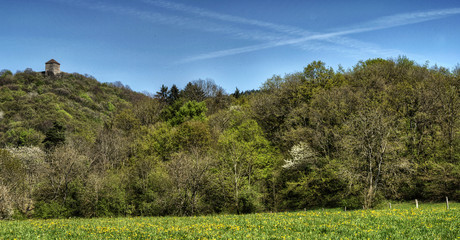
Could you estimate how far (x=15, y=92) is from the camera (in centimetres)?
10819

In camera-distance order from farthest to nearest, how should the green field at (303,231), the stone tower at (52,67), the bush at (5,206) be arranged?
the stone tower at (52,67) < the bush at (5,206) < the green field at (303,231)

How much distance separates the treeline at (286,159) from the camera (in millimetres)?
35312

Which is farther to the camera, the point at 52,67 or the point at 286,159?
the point at 52,67

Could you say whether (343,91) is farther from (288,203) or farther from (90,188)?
(90,188)

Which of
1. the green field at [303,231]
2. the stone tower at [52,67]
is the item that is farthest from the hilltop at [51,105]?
the green field at [303,231]

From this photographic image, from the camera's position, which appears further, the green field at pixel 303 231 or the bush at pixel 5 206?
the bush at pixel 5 206

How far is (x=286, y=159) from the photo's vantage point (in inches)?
1908

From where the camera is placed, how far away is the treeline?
35.3m

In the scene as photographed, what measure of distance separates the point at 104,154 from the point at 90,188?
54.3 feet

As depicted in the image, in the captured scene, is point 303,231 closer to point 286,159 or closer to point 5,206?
point 5,206

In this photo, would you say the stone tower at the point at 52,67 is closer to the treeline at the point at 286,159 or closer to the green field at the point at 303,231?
the treeline at the point at 286,159

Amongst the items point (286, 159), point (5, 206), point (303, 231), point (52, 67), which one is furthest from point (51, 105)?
point (303, 231)

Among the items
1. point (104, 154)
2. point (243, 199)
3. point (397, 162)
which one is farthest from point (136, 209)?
point (397, 162)

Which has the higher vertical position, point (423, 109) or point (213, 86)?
point (213, 86)
